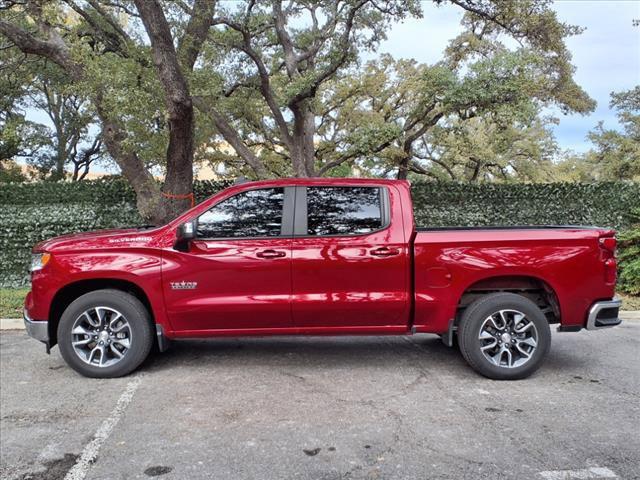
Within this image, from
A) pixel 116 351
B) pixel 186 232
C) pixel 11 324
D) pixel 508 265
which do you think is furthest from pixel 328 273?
pixel 11 324

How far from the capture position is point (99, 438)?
3.53m

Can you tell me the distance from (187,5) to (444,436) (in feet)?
34.1

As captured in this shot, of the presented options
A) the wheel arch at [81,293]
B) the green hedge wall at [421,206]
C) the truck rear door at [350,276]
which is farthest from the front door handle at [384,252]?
the green hedge wall at [421,206]

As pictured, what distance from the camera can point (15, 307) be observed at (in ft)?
26.6

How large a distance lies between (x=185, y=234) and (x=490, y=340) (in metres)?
2.98

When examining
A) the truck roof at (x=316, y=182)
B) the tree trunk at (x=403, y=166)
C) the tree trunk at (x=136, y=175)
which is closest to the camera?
the truck roof at (x=316, y=182)

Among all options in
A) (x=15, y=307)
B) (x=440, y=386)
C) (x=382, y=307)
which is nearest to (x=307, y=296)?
(x=382, y=307)

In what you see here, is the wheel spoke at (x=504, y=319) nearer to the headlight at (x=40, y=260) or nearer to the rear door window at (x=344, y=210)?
the rear door window at (x=344, y=210)

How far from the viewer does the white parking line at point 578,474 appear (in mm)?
2957

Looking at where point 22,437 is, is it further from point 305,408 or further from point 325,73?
point 325,73

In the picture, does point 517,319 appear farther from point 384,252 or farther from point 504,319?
point 384,252

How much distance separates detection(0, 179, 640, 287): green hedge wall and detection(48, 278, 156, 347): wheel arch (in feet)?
18.9

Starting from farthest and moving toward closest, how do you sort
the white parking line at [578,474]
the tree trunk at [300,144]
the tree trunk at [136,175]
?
1. the tree trunk at [300,144]
2. the tree trunk at [136,175]
3. the white parking line at [578,474]

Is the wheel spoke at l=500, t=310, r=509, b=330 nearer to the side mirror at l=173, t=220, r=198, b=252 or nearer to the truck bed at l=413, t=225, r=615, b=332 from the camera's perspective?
the truck bed at l=413, t=225, r=615, b=332
